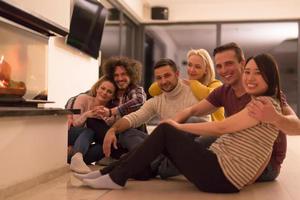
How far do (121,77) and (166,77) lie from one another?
0.52 m

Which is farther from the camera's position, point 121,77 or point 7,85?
point 121,77

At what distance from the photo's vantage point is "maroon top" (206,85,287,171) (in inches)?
89.0

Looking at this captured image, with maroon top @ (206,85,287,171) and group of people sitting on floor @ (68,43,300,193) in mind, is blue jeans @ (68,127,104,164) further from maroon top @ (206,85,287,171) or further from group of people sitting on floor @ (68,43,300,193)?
maroon top @ (206,85,287,171)

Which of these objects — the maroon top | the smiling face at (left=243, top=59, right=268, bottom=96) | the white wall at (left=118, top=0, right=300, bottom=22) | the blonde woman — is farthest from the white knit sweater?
the white wall at (left=118, top=0, right=300, bottom=22)

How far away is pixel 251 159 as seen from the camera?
1.95 meters

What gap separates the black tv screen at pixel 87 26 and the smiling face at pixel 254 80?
244 centimetres

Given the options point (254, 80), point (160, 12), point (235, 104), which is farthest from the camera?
point (160, 12)

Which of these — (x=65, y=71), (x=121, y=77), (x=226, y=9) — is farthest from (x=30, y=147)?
(x=226, y=9)

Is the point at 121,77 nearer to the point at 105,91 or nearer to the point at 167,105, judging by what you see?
the point at 105,91

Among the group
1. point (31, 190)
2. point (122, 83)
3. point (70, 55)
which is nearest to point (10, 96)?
point (31, 190)

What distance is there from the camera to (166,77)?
102 inches

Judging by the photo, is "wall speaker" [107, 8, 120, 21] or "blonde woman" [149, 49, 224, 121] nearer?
"blonde woman" [149, 49, 224, 121]

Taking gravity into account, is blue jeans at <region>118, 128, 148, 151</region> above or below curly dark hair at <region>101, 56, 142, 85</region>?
below

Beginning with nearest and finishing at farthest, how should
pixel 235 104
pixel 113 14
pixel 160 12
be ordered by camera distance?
pixel 235 104, pixel 113 14, pixel 160 12
